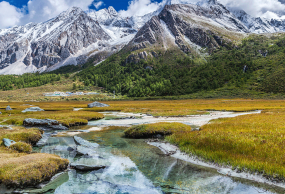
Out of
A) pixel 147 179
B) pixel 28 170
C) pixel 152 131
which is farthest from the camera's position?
pixel 152 131

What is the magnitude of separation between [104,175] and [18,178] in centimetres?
458

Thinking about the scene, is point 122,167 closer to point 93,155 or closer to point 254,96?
point 93,155

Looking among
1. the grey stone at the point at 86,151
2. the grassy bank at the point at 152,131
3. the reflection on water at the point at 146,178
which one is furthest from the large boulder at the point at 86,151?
the grassy bank at the point at 152,131

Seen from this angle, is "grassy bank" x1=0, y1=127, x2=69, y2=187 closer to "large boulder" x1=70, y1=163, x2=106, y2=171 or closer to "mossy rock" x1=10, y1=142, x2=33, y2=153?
"large boulder" x1=70, y1=163, x2=106, y2=171

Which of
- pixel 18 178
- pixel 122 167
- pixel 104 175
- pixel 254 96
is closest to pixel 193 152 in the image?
pixel 122 167

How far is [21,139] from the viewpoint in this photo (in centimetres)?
1852

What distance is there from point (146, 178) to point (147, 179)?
0.15 metres

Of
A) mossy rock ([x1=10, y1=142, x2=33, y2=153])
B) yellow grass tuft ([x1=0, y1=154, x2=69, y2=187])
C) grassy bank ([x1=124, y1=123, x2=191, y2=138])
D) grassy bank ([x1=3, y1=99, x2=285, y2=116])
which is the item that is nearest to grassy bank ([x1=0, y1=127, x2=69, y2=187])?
yellow grass tuft ([x1=0, y1=154, x2=69, y2=187])

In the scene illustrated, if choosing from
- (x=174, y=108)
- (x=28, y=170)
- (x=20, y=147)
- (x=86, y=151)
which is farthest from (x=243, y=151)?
(x=174, y=108)

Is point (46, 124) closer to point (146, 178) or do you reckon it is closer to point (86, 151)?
point (86, 151)

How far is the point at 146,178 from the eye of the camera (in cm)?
1034

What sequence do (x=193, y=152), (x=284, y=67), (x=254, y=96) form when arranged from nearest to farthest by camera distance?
1. (x=193, y=152)
2. (x=254, y=96)
3. (x=284, y=67)

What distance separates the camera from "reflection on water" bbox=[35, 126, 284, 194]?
8945 mm

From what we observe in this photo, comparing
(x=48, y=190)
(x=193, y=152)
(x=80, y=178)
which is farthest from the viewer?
(x=193, y=152)
